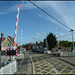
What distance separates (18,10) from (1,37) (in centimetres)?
3858

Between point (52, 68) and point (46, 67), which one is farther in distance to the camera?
point (46, 67)

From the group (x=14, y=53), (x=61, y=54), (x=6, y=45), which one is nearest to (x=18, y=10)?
(x=14, y=53)

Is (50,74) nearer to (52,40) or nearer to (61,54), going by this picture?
(61,54)

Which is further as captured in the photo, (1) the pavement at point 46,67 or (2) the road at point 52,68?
(1) the pavement at point 46,67

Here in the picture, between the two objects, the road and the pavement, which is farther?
the pavement

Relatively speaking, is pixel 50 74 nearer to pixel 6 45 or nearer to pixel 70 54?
pixel 70 54

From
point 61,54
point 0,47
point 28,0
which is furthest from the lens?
point 0,47

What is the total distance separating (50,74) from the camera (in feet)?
28.0

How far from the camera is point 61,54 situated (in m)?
26.1

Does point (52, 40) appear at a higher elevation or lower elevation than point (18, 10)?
lower

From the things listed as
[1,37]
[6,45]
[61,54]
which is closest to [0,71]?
[61,54]

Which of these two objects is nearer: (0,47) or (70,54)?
(70,54)

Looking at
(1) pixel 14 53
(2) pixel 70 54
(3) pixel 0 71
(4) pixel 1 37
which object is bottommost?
(2) pixel 70 54

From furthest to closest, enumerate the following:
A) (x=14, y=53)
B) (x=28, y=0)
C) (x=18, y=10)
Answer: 1. (x=18, y=10)
2. (x=14, y=53)
3. (x=28, y=0)
